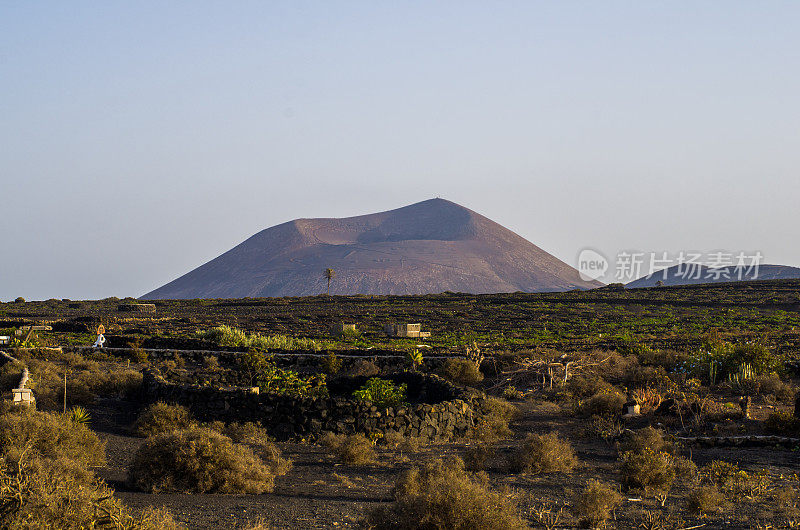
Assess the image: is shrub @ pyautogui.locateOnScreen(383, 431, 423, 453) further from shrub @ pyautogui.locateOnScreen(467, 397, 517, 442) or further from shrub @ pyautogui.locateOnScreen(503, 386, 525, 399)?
shrub @ pyautogui.locateOnScreen(503, 386, 525, 399)

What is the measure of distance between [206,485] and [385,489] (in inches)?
98.1

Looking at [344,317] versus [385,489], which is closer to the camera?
[385,489]

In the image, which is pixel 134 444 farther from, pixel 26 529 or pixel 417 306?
pixel 417 306

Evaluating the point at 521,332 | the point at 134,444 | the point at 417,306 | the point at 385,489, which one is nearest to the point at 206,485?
the point at 385,489

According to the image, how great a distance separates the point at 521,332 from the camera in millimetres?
45875

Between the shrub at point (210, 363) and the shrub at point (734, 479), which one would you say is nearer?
the shrub at point (734, 479)

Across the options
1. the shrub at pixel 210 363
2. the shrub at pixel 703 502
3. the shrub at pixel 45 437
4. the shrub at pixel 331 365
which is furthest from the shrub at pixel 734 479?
the shrub at pixel 210 363

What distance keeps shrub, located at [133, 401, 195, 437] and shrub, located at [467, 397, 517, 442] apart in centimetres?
588

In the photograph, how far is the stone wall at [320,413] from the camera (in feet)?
48.0

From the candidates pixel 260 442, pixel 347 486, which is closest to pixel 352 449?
pixel 347 486

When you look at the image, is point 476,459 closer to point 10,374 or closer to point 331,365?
point 10,374

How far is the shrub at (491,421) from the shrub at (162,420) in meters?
5.88

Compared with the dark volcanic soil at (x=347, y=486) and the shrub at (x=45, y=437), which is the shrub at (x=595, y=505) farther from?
the shrub at (x=45, y=437)

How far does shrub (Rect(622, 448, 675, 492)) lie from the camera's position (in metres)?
10.4
